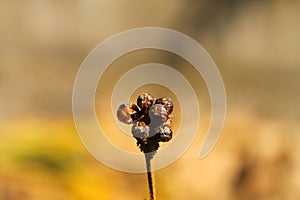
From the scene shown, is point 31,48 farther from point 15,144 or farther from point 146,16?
point 15,144

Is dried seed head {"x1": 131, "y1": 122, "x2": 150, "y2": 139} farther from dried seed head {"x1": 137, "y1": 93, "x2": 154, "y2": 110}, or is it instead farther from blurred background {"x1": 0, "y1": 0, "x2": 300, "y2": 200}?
blurred background {"x1": 0, "y1": 0, "x2": 300, "y2": 200}

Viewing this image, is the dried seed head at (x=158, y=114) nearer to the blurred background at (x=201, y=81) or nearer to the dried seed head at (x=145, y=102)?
the dried seed head at (x=145, y=102)

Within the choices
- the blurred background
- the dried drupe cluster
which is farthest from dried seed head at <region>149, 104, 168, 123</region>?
the blurred background

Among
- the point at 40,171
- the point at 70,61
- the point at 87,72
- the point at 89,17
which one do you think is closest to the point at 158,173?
the point at 40,171

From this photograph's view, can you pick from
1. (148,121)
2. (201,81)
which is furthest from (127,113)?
(201,81)

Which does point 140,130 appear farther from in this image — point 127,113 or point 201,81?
point 201,81

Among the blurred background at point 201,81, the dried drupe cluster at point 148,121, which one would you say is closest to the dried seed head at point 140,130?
the dried drupe cluster at point 148,121
